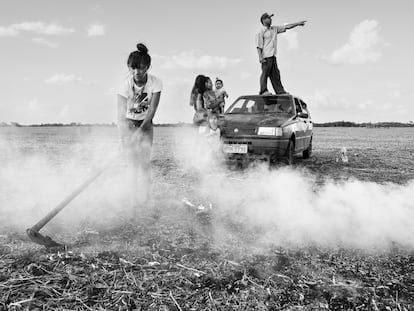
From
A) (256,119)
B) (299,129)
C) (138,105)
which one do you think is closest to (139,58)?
(138,105)

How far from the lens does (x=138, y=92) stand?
Result: 420cm

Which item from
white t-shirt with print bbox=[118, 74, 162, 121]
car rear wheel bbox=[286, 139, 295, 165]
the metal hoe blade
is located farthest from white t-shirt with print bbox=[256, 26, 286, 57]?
the metal hoe blade

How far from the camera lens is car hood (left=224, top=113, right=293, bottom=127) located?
283 inches

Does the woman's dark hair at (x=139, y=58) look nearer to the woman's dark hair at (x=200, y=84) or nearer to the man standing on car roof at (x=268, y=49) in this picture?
the woman's dark hair at (x=200, y=84)

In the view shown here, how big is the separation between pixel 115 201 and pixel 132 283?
2.27m

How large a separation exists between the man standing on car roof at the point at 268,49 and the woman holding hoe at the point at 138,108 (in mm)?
5194

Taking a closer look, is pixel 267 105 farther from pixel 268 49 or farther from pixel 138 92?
pixel 138 92

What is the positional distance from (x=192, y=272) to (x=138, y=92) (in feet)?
7.84

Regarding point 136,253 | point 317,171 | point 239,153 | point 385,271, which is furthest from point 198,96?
point 385,271

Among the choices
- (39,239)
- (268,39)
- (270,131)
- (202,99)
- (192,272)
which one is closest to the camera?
(192,272)

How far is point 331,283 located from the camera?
242 cm

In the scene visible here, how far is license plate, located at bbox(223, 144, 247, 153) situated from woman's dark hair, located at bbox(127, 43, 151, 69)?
346cm

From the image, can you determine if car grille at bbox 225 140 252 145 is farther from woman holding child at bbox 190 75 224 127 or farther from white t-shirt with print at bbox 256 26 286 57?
white t-shirt with print at bbox 256 26 286 57

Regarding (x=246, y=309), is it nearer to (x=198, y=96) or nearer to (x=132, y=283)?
(x=132, y=283)
